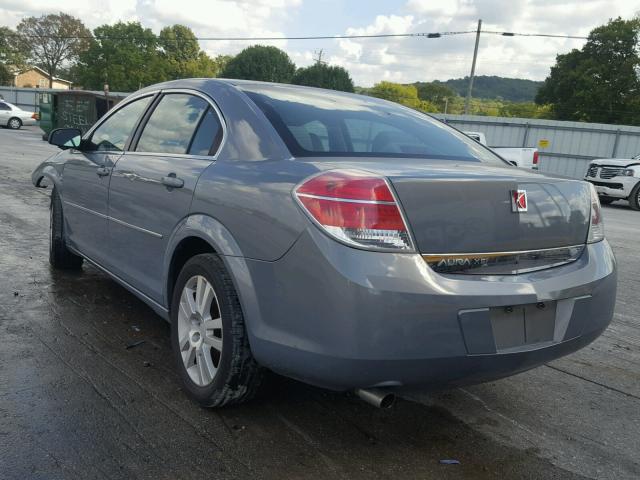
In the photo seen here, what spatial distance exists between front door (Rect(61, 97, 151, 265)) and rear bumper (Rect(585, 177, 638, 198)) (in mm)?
14518

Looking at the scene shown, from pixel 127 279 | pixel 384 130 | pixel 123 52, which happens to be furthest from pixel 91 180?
A: pixel 123 52

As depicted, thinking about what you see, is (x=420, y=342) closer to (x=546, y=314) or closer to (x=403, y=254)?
(x=403, y=254)

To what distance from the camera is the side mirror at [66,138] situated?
468 centimetres

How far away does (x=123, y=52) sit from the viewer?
75.8 metres

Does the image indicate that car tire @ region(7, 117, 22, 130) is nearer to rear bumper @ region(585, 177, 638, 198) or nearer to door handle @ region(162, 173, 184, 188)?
rear bumper @ region(585, 177, 638, 198)

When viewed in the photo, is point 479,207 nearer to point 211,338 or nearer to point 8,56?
point 211,338

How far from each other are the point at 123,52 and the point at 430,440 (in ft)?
267

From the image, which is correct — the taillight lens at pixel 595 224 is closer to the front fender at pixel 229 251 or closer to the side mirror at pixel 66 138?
the front fender at pixel 229 251

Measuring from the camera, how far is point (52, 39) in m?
85.6

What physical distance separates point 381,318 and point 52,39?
96.4 metres

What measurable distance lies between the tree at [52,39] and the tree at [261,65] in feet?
69.9

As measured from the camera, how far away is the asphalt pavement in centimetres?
247

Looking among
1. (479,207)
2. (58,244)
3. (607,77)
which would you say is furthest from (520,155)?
(607,77)

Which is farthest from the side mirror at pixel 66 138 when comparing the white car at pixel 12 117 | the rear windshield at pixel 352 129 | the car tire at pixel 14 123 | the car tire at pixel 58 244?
the car tire at pixel 14 123
